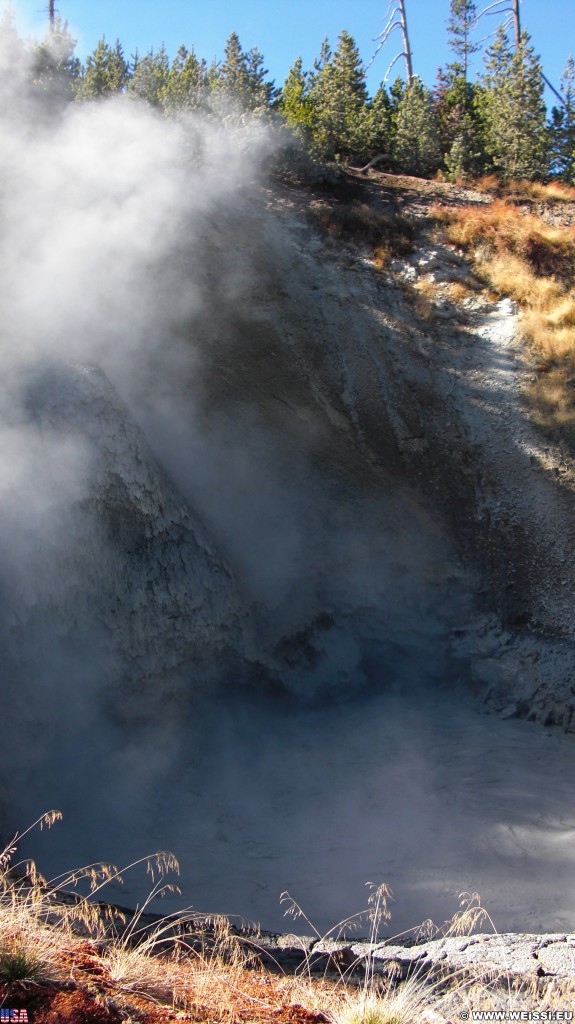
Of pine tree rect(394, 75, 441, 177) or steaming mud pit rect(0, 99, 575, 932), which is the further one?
pine tree rect(394, 75, 441, 177)

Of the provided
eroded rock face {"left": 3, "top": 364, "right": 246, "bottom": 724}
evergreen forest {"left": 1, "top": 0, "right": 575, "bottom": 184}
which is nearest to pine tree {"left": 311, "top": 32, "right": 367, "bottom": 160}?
evergreen forest {"left": 1, "top": 0, "right": 575, "bottom": 184}

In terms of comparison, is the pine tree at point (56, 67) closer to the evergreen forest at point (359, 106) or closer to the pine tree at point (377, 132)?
the evergreen forest at point (359, 106)

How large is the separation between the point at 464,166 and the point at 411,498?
33.0 ft

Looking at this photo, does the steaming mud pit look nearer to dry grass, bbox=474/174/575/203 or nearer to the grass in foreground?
the grass in foreground

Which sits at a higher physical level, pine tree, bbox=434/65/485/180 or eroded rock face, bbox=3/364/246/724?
pine tree, bbox=434/65/485/180

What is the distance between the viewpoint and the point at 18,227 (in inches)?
403

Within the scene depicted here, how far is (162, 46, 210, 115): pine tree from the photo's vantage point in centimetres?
1509

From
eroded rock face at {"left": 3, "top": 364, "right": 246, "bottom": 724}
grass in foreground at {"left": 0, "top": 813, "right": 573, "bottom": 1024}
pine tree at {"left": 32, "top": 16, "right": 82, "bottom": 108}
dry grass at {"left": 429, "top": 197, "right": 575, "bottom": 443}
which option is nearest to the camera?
grass in foreground at {"left": 0, "top": 813, "right": 573, "bottom": 1024}

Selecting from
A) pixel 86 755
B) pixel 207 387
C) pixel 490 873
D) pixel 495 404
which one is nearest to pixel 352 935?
pixel 490 873

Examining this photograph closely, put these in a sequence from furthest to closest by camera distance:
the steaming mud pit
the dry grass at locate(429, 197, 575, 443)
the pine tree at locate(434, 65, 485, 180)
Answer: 1. the pine tree at locate(434, 65, 485, 180)
2. the dry grass at locate(429, 197, 575, 443)
3. the steaming mud pit

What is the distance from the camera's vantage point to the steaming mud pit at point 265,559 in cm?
696

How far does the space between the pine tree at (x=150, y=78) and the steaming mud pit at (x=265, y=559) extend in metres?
2.54

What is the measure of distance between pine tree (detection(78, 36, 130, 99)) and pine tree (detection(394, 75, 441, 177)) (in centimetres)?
647

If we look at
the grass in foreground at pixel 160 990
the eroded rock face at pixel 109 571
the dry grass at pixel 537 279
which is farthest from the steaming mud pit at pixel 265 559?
the grass in foreground at pixel 160 990
